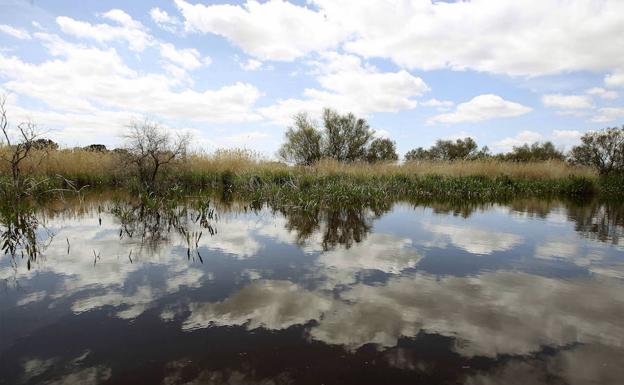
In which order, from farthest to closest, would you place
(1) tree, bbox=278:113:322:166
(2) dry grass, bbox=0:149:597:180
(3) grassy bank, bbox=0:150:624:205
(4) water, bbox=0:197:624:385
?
1. (1) tree, bbox=278:113:322:166
2. (2) dry grass, bbox=0:149:597:180
3. (3) grassy bank, bbox=0:150:624:205
4. (4) water, bbox=0:197:624:385

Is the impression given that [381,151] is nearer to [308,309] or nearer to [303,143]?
[303,143]

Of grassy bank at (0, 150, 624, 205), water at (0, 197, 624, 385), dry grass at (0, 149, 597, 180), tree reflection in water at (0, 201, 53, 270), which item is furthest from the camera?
dry grass at (0, 149, 597, 180)

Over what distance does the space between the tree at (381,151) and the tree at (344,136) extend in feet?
4.51

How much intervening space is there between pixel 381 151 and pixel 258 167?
15738 millimetres

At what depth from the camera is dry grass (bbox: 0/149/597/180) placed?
58.2 ft

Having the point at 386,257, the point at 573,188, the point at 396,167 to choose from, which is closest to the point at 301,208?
the point at 386,257

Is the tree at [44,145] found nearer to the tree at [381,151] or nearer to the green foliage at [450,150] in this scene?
the tree at [381,151]

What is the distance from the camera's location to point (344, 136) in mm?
28875

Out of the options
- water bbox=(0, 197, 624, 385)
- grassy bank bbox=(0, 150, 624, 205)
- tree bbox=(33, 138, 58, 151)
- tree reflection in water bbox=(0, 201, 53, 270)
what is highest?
tree bbox=(33, 138, 58, 151)

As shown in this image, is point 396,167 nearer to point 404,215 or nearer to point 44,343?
point 404,215

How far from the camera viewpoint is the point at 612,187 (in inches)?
810

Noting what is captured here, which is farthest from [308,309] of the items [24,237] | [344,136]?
[344,136]

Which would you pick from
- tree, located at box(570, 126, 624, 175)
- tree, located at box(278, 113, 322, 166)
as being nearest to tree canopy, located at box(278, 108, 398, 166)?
tree, located at box(278, 113, 322, 166)

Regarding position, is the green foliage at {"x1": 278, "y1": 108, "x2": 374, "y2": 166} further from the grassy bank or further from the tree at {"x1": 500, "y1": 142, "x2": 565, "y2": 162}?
the tree at {"x1": 500, "y1": 142, "x2": 565, "y2": 162}
